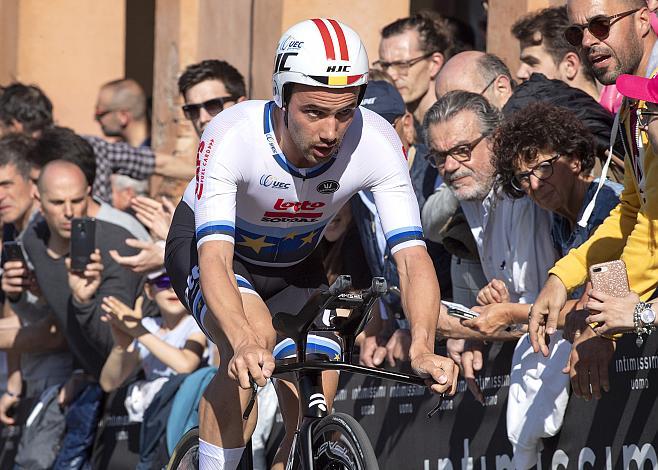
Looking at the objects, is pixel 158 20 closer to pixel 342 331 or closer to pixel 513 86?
pixel 513 86

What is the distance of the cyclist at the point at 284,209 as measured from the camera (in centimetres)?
580

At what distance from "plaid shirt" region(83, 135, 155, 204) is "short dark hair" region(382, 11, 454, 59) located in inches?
111

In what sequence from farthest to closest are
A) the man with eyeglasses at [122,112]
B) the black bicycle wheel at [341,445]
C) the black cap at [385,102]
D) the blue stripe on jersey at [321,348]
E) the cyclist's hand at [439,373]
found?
the man with eyeglasses at [122,112], the black cap at [385,102], the blue stripe on jersey at [321,348], the black bicycle wheel at [341,445], the cyclist's hand at [439,373]

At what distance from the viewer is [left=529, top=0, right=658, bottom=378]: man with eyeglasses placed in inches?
239

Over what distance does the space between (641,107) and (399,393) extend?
2.60 metres

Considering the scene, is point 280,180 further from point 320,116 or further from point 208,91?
point 208,91

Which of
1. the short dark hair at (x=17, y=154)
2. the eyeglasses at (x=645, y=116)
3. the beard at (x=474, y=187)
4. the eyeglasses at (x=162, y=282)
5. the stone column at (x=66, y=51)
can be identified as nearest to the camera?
the eyeglasses at (x=645, y=116)

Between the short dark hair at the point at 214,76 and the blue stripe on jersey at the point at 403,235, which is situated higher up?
the short dark hair at the point at 214,76

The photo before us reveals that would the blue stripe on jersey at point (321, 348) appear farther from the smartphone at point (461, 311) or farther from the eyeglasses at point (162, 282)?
the eyeglasses at point (162, 282)

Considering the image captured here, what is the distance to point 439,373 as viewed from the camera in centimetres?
530

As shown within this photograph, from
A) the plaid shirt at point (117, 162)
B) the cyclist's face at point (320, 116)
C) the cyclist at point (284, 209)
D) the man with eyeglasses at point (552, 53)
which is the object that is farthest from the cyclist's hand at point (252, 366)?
the plaid shirt at point (117, 162)

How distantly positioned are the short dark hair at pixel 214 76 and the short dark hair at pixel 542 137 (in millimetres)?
3225

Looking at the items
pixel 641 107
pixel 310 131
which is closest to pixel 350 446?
pixel 310 131

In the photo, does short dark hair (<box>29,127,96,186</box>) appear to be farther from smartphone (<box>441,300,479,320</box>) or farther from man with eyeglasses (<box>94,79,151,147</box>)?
smartphone (<box>441,300,479,320</box>)
